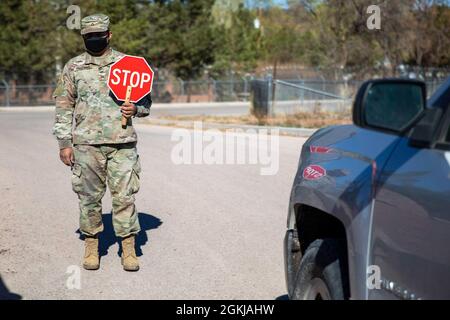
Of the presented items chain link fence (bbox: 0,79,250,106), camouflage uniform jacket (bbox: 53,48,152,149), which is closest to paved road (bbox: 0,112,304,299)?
camouflage uniform jacket (bbox: 53,48,152,149)

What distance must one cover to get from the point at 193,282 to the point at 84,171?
127 centimetres

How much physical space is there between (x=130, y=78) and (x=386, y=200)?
3187mm

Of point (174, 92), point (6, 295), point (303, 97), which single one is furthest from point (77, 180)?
point (174, 92)

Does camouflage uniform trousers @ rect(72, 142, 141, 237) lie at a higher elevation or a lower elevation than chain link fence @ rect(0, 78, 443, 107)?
higher

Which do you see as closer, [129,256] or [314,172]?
[314,172]

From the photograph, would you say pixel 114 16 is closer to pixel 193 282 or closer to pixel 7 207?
pixel 7 207

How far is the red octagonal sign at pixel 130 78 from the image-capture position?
562 centimetres

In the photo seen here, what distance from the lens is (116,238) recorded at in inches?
278

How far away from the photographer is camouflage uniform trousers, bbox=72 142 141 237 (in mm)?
5738

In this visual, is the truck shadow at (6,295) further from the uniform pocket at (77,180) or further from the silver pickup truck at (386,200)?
the silver pickup truck at (386,200)

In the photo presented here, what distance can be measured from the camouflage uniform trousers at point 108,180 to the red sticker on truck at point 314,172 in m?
2.19

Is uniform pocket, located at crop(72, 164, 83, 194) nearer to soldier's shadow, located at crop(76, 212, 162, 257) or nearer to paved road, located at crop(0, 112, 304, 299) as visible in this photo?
paved road, located at crop(0, 112, 304, 299)

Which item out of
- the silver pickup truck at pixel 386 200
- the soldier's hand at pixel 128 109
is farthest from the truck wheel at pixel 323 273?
the soldier's hand at pixel 128 109

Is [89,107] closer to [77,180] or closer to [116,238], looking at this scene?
[77,180]
